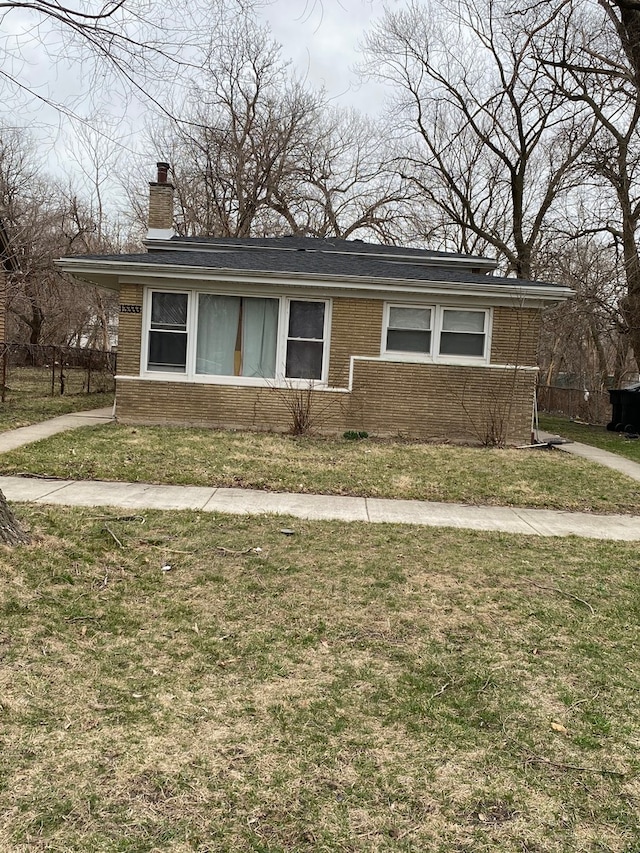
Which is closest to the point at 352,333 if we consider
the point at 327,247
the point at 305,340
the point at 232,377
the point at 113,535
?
the point at 305,340

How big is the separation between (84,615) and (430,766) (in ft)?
7.53

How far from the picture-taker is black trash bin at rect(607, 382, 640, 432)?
17.0 metres

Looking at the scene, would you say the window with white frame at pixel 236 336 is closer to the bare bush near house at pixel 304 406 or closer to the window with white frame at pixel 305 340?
the window with white frame at pixel 305 340

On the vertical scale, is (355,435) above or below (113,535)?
above

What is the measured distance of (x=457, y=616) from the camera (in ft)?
13.6

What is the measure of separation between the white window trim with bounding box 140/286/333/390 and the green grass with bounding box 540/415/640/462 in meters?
6.27

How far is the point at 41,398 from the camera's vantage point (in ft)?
53.9

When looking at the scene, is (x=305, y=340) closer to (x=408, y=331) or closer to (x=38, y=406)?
(x=408, y=331)

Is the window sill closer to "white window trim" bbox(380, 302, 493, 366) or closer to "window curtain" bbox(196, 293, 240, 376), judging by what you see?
"window curtain" bbox(196, 293, 240, 376)

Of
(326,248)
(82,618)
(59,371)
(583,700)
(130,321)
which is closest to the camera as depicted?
(583,700)

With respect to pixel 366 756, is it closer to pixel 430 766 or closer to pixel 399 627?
pixel 430 766

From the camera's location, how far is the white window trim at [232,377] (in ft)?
40.1

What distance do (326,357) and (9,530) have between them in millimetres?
8372

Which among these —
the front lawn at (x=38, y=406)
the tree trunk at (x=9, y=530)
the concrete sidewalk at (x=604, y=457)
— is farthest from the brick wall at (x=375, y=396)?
the tree trunk at (x=9, y=530)
